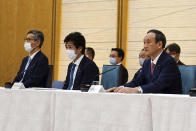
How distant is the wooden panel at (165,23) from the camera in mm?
6488

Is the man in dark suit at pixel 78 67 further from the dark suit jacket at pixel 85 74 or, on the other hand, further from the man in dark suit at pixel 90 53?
the man in dark suit at pixel 90 53

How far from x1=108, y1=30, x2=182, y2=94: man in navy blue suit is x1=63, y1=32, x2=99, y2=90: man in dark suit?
0.67 m

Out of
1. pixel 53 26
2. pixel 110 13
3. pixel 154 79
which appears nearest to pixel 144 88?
pixel 154 79

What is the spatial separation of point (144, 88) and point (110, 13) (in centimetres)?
410

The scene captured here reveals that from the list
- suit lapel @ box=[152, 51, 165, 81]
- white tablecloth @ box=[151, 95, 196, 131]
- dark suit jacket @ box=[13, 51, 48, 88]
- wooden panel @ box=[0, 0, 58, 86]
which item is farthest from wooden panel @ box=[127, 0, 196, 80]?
white tablecloth @ box=[151, 95, 196, 131]

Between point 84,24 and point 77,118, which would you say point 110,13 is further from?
point 77,118

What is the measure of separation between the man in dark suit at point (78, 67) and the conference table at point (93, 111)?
1.36 meters

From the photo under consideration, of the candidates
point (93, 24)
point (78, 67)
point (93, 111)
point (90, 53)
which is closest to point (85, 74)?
point (78, 67)

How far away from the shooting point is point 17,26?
785cm

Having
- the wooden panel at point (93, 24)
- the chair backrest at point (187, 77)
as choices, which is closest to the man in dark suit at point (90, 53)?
Result: the wooden panel at point (93, 24)

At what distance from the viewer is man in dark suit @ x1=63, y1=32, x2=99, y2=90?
4.37 metres

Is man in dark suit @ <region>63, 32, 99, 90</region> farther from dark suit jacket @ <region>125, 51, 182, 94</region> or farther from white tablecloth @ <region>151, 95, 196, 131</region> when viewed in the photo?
white tablecloth @ <region>151, 95, 196, 131</region>

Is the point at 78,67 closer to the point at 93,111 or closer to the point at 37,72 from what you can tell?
the point at 37,72

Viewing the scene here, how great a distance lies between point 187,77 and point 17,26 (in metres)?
4.72
